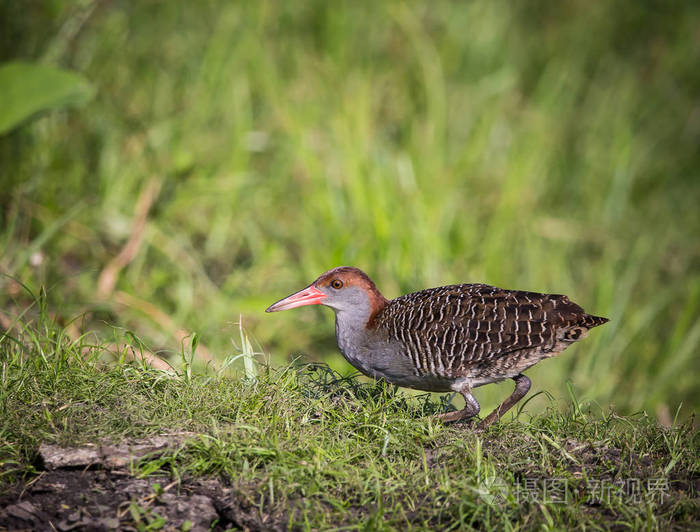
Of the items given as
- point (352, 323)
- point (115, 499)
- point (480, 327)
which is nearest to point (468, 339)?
point (480, 327)

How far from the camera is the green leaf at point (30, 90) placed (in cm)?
516

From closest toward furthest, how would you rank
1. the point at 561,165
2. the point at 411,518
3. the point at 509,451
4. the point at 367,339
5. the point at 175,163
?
the point at 411,518 → the point at 509,451 → the point at 367,339 → the point at 175,163 → the point at 561,165

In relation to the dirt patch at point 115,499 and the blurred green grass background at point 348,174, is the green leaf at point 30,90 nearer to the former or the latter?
the blurred green grass background at point 348,174

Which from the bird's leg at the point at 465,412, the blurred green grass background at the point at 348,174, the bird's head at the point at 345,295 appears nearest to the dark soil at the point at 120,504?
the bird's leg at the point at 465,412

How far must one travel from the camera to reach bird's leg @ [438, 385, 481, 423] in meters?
3.69

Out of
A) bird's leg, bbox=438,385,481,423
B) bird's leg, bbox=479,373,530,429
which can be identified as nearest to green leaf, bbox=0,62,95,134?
bird's leg, bbox=438,385,481,423

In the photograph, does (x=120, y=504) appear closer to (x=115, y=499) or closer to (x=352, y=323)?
(x=115, y=499)

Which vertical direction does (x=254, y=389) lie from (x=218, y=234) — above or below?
above

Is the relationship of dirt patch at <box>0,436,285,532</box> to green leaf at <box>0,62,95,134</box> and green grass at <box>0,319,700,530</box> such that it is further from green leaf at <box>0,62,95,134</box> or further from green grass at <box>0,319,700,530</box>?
green leaf at <box>0,62,95,134</box>

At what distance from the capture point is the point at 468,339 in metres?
3.93

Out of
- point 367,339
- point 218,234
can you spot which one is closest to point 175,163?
point 218,234

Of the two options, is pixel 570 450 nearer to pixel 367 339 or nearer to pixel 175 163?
pixel 367 339

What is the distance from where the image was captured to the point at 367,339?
4.16 m

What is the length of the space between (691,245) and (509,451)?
5.06 metres
